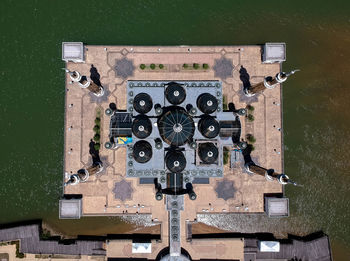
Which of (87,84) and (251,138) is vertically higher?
(87,84)

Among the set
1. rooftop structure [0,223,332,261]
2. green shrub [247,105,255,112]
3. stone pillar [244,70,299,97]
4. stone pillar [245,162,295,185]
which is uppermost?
stone pillar [244,70,299,97]

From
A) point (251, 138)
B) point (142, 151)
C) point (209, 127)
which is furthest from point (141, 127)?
point (251, 138)

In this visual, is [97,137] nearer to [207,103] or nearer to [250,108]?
[207,103]

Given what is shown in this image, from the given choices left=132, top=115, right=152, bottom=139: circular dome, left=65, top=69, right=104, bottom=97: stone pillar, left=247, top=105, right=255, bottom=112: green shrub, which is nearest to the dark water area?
left=65, top=69, right=104, bottom=97: stone pillar

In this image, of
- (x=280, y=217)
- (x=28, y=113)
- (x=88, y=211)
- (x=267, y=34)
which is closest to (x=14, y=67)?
(x=28, y=113)

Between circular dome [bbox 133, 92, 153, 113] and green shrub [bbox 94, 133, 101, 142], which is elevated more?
circular dome [bbox 133, 92, 153, 113]

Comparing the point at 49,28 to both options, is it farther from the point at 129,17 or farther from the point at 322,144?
the point at 322,144

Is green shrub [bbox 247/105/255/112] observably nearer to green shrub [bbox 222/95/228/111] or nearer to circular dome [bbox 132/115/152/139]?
green shrub [bbox 222/95/228/111]

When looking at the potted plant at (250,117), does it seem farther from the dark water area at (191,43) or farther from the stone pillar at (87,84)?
the stone pillar at (87,84)
